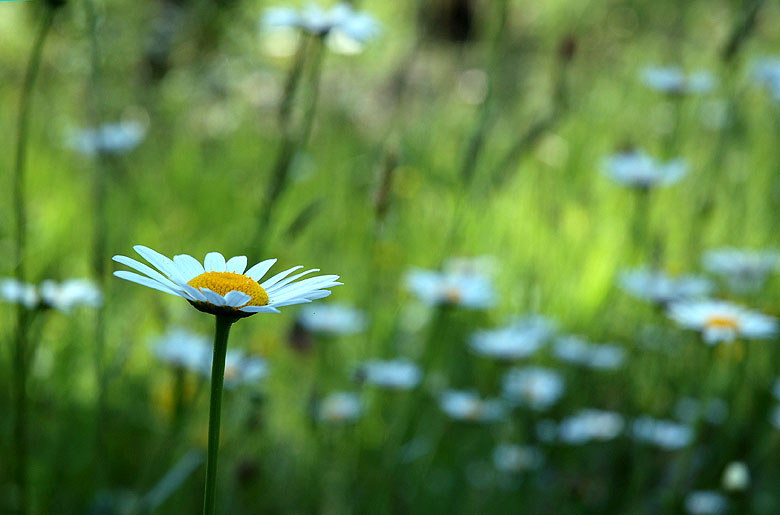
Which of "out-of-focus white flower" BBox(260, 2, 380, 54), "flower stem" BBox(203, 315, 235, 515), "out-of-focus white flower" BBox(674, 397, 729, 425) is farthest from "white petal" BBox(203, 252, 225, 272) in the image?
"out-of-focus white flower" BBox(674, 397, 729, 425)

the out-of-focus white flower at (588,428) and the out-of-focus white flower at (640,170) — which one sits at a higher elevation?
the out-of-focus white flower at (640,170)

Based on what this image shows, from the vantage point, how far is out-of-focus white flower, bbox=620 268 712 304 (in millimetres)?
1250

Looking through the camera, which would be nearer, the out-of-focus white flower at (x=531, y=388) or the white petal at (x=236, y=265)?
Answer: the white petal at (x=236, y=265)

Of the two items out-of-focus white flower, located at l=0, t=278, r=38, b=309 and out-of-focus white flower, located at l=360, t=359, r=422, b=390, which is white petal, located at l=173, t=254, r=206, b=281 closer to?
out-of-focus white flower, located at l=0, t=278, r=38, b=309

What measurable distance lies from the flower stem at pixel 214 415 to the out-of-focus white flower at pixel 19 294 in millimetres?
445

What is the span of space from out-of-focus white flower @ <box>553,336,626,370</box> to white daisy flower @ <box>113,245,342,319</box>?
39.8 inches

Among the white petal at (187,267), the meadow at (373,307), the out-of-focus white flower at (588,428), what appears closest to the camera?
the white petal at (187,267)

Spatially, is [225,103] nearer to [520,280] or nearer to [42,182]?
[42,182]

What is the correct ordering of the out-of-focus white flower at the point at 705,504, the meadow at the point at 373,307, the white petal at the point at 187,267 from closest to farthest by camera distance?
1. the white petal at the point at 187,267
2. the meadow at the point at 373,307
3. the out-of-focus white flower at the point at 705,504

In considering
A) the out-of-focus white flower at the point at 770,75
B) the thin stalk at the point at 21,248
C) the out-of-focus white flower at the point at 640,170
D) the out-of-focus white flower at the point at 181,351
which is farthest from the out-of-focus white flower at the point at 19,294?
the out-of-focus white flower at the point at 770,75

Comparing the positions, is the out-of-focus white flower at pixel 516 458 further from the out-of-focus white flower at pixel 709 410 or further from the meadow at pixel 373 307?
the out-of-focus white flower at pixel 709 410

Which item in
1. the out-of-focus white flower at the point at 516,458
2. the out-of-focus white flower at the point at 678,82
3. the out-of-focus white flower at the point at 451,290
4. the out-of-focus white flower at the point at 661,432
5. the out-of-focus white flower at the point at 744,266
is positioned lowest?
the out-of-focus white flower at the point at 516,458

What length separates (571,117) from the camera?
125 inches

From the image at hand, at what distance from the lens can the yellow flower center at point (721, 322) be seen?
3.54 ft
